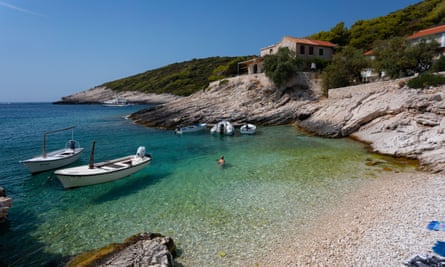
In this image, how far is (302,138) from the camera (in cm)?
2244

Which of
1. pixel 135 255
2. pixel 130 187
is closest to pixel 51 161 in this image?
pixel 130 187

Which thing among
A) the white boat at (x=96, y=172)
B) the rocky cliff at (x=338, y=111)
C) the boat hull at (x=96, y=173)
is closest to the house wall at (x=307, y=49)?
the rocky cliff at (x=338, y=111)

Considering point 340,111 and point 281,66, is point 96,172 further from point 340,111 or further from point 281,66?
point 281,66

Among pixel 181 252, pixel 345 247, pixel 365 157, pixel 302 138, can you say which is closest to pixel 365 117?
pixel 302 138

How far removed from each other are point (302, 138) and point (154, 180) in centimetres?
1567

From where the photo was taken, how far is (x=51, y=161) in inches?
571

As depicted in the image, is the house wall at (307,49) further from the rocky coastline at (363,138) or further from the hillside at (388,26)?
the hillside at (388,26)

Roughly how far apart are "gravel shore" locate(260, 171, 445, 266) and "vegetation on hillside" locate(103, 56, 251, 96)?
76.4 metres

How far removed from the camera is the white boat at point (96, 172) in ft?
37.3

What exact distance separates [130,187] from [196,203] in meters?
4.54

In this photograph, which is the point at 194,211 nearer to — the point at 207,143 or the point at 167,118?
the point at 207,143

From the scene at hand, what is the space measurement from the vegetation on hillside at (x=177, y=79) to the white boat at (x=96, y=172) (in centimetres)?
7134

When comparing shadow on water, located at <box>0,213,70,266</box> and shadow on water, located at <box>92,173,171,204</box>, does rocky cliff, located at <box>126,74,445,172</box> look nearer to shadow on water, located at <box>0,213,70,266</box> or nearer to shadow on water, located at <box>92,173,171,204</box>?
shadow on water, located at <box>92,173,171,204</box>

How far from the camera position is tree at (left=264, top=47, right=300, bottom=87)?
33.9 m
